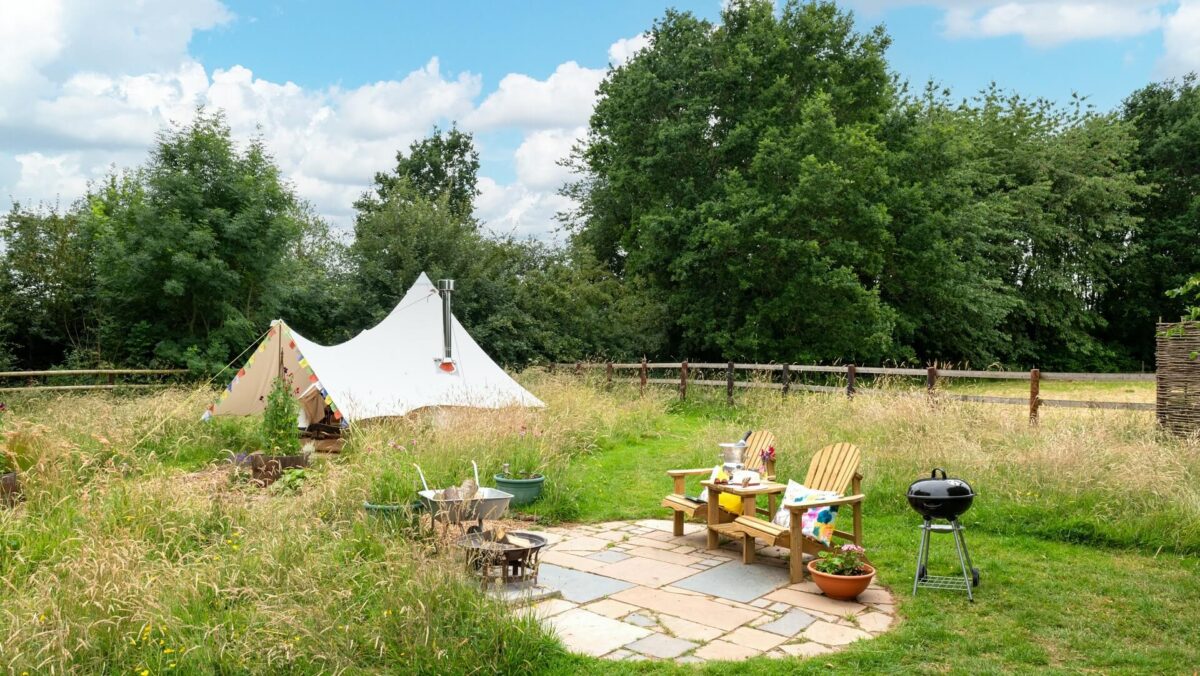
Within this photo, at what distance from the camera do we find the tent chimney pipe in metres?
10.2

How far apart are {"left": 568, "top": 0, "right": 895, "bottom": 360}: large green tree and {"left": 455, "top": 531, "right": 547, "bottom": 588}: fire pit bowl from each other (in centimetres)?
1100

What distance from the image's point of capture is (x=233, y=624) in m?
3.34

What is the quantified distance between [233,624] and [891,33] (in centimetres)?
1738

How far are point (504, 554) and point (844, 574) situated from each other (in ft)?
6.05

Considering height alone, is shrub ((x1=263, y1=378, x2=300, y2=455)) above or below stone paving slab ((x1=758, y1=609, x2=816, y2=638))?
above

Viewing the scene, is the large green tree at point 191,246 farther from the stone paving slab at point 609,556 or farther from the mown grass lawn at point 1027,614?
the mown grass lawn at point 1027,614

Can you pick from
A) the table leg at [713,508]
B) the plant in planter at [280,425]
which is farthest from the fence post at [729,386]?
the table leg at [713,508]

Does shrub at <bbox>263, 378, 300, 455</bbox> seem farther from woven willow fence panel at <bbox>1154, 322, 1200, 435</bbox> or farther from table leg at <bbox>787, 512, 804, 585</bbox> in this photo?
woven willow fence panel at <bbox>1154, 322, 1200, 435</bbox>

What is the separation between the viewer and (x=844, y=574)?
14.6 ft

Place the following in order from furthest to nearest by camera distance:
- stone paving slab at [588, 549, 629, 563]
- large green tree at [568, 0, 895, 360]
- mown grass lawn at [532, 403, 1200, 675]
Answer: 1. large green tree at [568, 0, 895, 360]
2. stone paving slab at [588, 549, 629, 563]
3. mown grass lawn at [532, 403, 1200, 675]

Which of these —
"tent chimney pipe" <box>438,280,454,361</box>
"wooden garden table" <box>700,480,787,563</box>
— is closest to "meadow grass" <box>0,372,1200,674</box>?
"wooden garden table" <box>700,480,787,563</box>

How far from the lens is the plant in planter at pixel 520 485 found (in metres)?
6.54

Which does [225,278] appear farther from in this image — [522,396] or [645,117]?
[645,117]

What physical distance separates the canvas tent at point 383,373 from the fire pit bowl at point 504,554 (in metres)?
4.59
